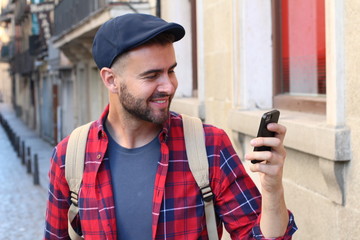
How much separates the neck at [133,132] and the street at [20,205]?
7793mm

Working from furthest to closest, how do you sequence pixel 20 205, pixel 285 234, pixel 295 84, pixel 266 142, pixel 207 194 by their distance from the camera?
1. pixel 20 205
2. pixel 295 84
3. pixel 207 194
4. pixel 285 234
5. pixel 266 142

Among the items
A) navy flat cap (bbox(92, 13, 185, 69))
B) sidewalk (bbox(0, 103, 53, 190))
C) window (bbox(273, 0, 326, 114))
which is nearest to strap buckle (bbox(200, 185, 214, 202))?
navy flat cap (bbox(92, 13, 185, 69))

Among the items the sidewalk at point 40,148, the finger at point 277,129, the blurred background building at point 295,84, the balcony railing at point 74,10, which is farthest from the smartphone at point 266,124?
the sidewalk at point 40,148

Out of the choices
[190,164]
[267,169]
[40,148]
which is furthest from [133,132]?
[40,148]

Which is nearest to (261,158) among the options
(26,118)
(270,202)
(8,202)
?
(270,202)

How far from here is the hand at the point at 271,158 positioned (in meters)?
1.73

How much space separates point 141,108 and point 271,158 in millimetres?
492

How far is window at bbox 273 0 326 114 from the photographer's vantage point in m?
4.45

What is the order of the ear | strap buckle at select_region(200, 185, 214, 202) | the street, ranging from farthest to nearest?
the street, the ear, strap buckle at select_region(200, 185, 214, 202)

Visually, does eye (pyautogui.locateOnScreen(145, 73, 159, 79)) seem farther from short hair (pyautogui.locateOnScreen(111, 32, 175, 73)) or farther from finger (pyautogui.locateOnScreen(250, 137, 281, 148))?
finger (pyautogui.locateOnScreen(250, 137, 281, 148))

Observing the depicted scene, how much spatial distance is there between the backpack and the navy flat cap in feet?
0.91

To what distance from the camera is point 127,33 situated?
203cm

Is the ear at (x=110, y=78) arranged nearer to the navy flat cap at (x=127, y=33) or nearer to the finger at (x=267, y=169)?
the navy flat cap at (x=127, y=33)

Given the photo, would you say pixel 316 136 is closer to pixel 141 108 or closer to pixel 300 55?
pixel 300 55
